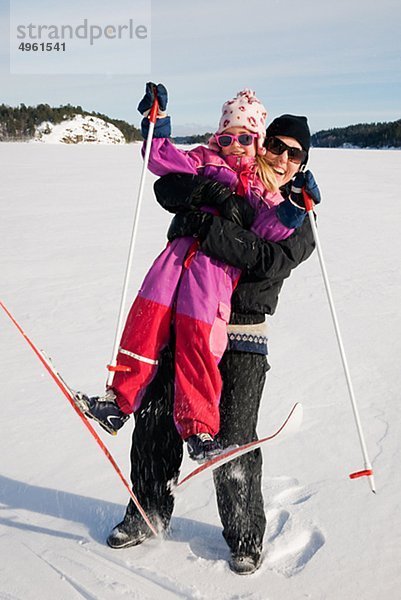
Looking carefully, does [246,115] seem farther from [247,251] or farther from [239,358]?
[239,358]

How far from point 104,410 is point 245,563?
822 millimetres

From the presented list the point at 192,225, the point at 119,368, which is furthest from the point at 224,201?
the point at 119,368

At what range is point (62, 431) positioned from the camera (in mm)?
3650

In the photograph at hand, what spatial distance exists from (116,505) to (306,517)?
0.89 metres

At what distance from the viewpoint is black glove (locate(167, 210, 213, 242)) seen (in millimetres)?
2346

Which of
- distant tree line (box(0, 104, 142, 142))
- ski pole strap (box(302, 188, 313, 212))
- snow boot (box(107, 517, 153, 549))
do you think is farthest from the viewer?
distant tree line (box(0, 104, 142, 142))

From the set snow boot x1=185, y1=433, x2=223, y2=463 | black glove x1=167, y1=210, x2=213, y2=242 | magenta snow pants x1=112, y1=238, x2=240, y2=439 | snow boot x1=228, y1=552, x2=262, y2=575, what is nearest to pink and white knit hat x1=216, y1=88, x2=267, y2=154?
black glove x1=167, y1=210, x2=213, y2=242

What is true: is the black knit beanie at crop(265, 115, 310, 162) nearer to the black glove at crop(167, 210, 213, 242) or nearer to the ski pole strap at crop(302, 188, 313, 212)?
the ski pole strap at crop(302, 188, 313, 212)

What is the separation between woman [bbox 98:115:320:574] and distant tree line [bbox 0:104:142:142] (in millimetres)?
42432

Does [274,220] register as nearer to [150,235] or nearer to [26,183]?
[150,235]

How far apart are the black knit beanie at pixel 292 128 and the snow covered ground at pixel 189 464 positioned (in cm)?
165

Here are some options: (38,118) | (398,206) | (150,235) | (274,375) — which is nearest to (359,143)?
(38,118)

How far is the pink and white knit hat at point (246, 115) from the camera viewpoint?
8.02 feet

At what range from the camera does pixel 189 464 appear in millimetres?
3363
